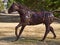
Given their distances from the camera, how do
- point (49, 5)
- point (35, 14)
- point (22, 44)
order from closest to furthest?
point (22, 44) < point (35, 14) < point (49, 5)

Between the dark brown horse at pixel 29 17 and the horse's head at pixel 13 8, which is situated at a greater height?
the horse's head at pixel 13 8

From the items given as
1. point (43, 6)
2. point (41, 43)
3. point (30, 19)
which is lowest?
point (43, 6)

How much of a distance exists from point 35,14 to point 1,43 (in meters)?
1.99

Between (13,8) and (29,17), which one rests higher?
(13,8)

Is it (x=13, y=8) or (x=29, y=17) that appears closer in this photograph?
(x=13, y=8)

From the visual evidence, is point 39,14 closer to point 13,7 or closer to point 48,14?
point 48,14

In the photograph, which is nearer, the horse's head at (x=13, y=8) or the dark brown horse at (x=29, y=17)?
the horse's head at (x=13, y=8)

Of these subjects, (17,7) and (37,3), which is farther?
(37,3)

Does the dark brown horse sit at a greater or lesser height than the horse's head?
lesser

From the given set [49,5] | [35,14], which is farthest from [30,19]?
[49,5]

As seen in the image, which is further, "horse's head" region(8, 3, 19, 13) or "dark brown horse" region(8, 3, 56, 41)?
"dark brown horse" region(8, 3, 56, 41)

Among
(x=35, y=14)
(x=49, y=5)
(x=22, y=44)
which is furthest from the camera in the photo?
(x=49, y=5)

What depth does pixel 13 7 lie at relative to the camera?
36.1ft

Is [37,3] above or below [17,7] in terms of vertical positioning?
below
